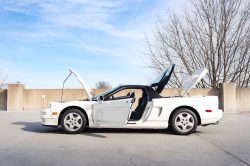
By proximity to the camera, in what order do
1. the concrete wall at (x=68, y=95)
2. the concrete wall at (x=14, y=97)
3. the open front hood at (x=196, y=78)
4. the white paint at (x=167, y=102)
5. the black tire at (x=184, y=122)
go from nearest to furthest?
the black tire at (x=184, y=122), the white paint at (x=167, y=102), the open front hood at (x=196, y=78), the concrete wall at (x=68, y=95), the concrete wall at (x=14, y=97)

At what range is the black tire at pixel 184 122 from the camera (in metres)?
5.79

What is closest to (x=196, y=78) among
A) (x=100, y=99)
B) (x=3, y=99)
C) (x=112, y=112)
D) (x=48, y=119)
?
(x=112, y=112)

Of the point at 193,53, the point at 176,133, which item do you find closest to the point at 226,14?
the point at 193,53

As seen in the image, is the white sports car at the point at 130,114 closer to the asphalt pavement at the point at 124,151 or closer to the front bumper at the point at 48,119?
the front bumper at the point at 48,119

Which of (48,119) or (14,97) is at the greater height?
(14,97)

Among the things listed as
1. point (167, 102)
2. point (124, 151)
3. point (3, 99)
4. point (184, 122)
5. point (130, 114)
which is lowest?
point (124, 151)


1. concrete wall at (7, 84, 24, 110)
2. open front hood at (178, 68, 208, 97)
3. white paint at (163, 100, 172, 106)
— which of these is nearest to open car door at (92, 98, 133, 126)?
white paint at (163, 100, 172, 106)

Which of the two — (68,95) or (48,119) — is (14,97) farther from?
(48,119)

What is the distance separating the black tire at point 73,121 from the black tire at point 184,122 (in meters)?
2.53

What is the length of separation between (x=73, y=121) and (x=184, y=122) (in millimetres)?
3103

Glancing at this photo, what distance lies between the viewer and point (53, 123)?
5.97 meters

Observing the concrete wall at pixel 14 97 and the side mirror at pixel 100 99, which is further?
the concrete wall at pixel 14 97

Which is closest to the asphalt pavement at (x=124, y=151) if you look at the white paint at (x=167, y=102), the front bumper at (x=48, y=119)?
the front bumper at (x=48, y=119)

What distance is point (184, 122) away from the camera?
5.81 metres
